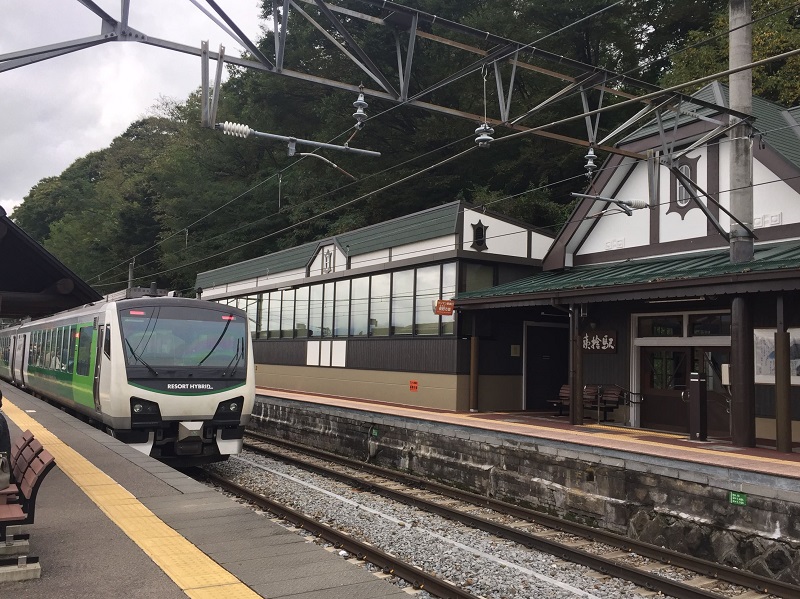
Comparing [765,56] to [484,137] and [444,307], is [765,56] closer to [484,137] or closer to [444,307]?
[444,307]

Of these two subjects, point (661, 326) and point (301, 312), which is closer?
point (661, 326)

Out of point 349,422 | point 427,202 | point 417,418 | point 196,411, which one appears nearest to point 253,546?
point 196,411

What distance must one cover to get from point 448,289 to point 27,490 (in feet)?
44.8

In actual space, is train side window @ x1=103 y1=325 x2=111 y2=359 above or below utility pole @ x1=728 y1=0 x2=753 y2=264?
below

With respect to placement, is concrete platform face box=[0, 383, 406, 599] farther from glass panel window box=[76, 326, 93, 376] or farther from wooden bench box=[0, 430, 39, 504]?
glass panel window box=[76, 326, 93, 376]

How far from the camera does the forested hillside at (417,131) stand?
2744 cm

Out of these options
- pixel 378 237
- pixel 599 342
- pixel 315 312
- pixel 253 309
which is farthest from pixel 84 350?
pixel 253 309

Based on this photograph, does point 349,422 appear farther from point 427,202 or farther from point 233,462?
point 427,202

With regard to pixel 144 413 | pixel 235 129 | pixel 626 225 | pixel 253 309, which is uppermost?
pixel 626 225

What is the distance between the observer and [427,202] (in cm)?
3356

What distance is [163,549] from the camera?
227 inches

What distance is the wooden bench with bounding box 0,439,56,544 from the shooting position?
16.6ft

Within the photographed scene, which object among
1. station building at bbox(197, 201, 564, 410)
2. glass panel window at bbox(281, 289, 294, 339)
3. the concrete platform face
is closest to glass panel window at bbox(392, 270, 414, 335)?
station building at bbox(197, 201, 564, 410)

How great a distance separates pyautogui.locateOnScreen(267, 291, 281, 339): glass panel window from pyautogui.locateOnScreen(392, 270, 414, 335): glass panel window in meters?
8.42
